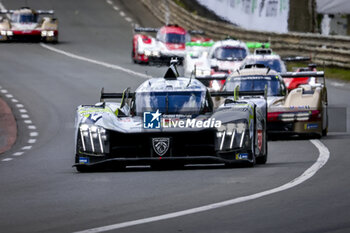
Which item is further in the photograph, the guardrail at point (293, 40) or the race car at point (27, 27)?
the race car at point (27, 27)

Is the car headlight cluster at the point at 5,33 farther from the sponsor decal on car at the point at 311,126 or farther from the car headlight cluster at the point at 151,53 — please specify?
the sponsor decal on car at the point at 311,126

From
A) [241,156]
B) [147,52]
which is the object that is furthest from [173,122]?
[147,52]

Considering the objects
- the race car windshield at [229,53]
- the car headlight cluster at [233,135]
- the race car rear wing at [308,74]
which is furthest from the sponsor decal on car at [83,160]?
the race car windshield at [229,53]

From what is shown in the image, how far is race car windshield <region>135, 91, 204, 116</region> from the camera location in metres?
14.6

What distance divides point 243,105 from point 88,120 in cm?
209

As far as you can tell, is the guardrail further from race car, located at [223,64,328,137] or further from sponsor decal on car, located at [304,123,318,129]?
sponsor decal on car, located at [304,123,318,129]

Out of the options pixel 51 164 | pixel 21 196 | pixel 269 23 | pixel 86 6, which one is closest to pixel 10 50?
pixel 269 23

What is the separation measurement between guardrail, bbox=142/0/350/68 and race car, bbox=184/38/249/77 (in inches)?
105

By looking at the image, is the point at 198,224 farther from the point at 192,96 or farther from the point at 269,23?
the point at 269,23

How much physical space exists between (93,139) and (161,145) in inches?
35.0

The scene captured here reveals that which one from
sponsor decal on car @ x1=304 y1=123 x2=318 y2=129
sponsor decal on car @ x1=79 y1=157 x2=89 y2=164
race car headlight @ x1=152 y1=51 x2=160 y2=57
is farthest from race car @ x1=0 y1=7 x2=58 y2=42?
sponsor decal on car @ x1=79 y1=157 x2=89 y2=164

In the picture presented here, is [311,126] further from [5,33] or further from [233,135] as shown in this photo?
[5,33]

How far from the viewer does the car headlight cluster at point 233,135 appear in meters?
13.4

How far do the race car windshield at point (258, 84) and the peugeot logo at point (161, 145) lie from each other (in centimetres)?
757
